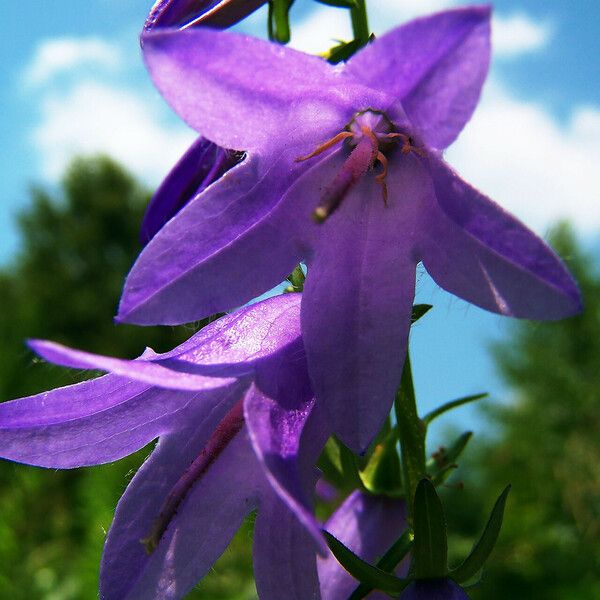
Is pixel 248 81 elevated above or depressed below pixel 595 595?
above

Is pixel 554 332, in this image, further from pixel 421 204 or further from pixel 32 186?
pixel 32 186

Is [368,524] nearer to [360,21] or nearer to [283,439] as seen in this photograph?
[283,439]

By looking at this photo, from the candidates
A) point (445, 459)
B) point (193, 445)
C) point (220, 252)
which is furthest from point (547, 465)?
point (220, 252)

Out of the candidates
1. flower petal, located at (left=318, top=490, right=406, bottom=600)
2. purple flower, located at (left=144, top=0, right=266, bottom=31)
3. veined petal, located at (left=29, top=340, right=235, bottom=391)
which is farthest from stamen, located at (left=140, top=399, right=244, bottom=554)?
purple flower, located at (left=144, top=0, right=266, bottom=31)

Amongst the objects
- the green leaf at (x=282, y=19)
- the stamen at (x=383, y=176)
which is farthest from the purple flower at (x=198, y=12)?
the stamen at (x=383, y=176)

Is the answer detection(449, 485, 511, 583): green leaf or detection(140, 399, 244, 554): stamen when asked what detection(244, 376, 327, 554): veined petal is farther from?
detection(449, 485, 511, 583): green leaf

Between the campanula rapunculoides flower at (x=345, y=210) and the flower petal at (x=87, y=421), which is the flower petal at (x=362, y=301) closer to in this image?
the campanula rapunculoides flower at (x=345, y=210)

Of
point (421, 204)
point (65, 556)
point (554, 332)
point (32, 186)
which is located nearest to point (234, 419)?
point (421, 204)
